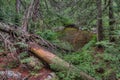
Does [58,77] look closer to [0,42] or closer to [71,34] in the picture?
[0,42]

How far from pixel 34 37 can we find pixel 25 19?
860 millimetres

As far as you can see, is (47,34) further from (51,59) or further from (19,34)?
(51,59)

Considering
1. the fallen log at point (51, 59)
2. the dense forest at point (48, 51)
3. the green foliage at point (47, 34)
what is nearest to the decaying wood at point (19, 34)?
the dense forest at point (48, 51)

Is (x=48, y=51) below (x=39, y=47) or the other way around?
below

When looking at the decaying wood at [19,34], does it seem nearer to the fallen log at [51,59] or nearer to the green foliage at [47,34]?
the fallen log at [51,59]

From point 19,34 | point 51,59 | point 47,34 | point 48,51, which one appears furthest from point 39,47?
point 47,34

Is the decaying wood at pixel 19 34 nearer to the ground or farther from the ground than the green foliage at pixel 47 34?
farther from the ground

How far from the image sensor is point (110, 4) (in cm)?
889

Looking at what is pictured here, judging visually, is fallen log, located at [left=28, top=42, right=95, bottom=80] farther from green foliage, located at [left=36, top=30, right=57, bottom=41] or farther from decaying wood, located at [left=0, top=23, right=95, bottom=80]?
green foliage, located at [left=36, top=30, right=57, bottom=41]

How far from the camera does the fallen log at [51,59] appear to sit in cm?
681

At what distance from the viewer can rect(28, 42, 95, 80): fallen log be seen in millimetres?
6809

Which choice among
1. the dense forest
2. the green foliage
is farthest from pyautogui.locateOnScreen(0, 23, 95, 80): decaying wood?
the green foliage

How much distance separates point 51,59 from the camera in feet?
23.4

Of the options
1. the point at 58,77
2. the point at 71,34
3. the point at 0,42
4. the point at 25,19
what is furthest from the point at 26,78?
the point at 71,34
